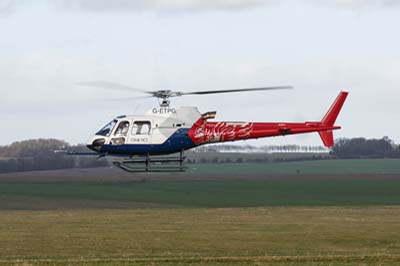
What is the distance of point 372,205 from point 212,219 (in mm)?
19561

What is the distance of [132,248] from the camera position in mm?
44750

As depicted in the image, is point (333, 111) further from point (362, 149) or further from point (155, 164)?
point (362, 149)

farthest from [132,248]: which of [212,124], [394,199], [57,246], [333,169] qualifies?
[333,169]

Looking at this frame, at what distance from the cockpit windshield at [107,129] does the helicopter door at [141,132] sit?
2.50 feet

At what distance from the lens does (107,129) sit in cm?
3922

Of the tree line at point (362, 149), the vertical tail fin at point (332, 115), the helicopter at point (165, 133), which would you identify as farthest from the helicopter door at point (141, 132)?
the tree line at point (362, 149)

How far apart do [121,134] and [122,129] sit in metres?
0.18

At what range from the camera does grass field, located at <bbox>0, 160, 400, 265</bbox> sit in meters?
38.7

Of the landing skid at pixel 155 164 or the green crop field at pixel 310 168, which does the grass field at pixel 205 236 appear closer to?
the landing skid at pixel 155 164

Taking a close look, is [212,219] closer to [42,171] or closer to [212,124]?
[212,124]

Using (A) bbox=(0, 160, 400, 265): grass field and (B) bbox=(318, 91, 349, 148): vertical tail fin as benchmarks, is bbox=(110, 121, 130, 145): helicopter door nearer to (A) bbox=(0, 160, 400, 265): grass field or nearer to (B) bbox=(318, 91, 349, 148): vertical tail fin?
(A) bbox=(0, 160, 400, 265): grass field

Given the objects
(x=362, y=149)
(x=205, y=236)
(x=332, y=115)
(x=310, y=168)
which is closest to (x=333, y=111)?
(x=332, y=115)

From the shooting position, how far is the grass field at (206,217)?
38688 mm

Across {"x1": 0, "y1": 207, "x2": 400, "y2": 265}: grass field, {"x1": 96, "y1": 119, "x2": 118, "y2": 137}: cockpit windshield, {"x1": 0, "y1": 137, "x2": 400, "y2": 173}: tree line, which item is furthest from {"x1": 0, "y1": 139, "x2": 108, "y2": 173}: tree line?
{"x1": 96, "y1": 119, "x2": 118, "y2": 137}: cockpit windshield
